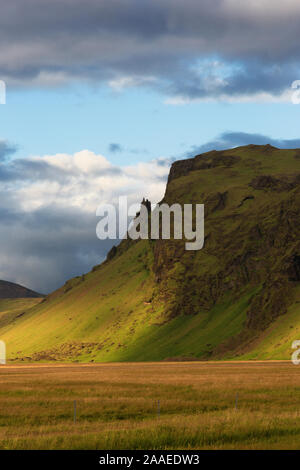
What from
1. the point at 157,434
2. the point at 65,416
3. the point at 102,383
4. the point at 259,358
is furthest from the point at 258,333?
the point at 157,434

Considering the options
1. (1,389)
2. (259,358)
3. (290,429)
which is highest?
(290,429)

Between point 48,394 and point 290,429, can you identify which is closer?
point 290,429

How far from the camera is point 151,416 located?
4369cm

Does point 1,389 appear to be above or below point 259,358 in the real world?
above

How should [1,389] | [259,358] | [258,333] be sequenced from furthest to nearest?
[258,333] → [259,358] → [1,389]

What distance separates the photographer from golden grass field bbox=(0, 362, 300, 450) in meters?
27.6

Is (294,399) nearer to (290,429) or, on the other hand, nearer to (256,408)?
(256,408)

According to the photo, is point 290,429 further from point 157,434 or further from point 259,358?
point 259,358

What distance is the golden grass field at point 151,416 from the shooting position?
27.6 metres

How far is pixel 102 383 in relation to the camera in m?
72.8

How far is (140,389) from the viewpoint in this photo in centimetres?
6259

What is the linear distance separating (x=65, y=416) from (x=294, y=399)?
1759 centimetres
